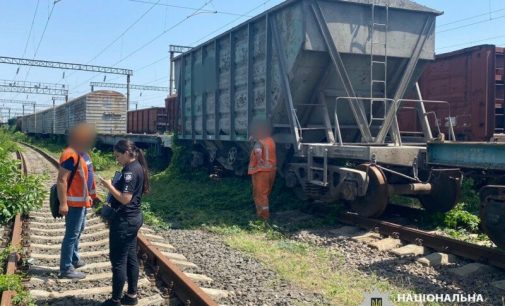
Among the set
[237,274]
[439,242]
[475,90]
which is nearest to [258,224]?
[237,274]

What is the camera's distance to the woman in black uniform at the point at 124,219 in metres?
4.24

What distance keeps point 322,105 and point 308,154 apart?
1.07 metres

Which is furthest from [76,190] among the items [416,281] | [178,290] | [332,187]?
[332,187]

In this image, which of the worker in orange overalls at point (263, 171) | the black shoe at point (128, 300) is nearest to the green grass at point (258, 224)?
the worker in orange overalls at point (263, 171)

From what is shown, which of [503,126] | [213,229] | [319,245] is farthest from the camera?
[503,126]

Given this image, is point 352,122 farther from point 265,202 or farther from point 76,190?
point 76,190

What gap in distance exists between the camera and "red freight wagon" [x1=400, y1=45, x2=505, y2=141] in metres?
10.3

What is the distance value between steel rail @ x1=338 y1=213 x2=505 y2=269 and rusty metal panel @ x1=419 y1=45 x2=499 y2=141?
4528 mm

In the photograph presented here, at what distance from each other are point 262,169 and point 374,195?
6.99 ft

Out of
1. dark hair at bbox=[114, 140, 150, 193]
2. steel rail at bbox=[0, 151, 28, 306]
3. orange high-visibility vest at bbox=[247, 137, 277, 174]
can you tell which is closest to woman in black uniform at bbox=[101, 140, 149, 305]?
dark hair at bbox=[114, 140, 150, 193]

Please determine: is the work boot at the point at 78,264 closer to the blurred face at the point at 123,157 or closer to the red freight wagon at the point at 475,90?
the blurred face at the point at 123,157

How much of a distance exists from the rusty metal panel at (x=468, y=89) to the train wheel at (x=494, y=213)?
5356 mm

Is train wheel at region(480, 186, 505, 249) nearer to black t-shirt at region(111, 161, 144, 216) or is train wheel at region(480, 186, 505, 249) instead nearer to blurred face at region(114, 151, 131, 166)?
black t-shirt at region(111, 161, 144, 216)

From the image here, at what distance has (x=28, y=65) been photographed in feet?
147
